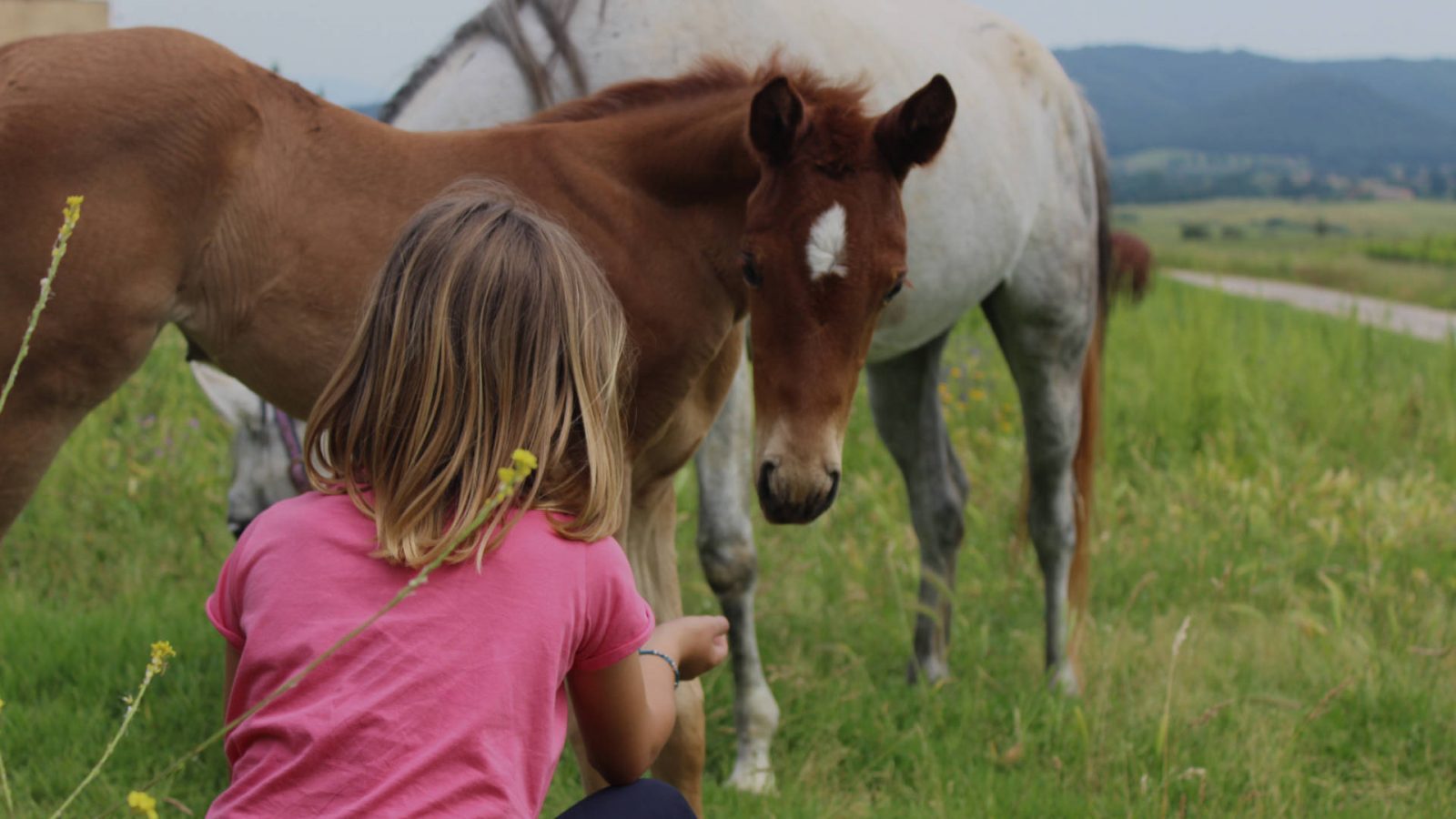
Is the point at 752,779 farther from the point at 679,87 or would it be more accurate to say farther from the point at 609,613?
the point at 609,613

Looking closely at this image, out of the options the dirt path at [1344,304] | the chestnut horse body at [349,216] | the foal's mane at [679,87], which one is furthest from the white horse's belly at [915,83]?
the dirt path at [1344,304]

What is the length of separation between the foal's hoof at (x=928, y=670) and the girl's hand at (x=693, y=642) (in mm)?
2513

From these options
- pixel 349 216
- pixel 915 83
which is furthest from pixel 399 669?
pixel 915 83

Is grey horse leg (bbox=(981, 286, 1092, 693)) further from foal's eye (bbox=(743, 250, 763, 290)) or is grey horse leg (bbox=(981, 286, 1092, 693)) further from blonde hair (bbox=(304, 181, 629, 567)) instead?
blonde hair (bbox=(304, 181, 629, 567))

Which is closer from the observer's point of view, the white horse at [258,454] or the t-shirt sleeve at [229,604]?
the t-shirt sleeve at [229,604]

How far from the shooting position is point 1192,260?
2923 centimetres

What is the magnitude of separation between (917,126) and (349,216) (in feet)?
3.76

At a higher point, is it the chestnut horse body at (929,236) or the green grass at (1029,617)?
the chestnut horse body at (929,236)

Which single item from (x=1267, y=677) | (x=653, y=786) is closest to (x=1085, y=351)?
(x=1267, y=677)

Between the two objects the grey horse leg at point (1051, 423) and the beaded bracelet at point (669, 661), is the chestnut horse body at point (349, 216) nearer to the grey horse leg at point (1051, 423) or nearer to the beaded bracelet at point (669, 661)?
the beaded bracelet at point (669, 661)

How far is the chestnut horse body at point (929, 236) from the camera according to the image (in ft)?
11.6

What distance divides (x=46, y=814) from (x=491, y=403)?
6.68 feet

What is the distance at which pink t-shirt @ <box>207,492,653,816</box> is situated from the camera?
1.51 meters

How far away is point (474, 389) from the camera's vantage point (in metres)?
1.63
